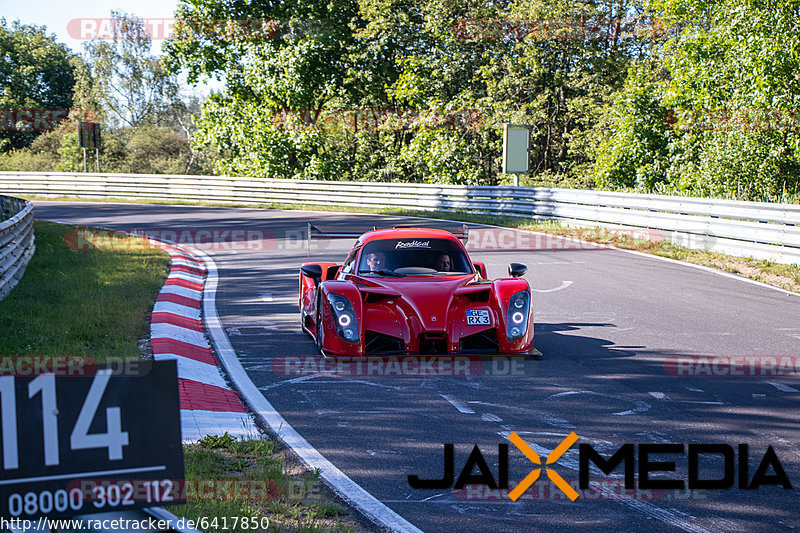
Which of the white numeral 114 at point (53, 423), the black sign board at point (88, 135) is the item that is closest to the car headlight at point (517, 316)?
the white numeral 114 at point (53, 423)

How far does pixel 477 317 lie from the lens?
6961 millimetres

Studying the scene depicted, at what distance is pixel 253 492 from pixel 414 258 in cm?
425

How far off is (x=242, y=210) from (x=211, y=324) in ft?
62.1

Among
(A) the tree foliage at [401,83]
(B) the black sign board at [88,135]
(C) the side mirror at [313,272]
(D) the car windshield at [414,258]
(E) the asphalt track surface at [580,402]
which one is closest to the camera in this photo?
(E) the asphalt track surface at [580,402]

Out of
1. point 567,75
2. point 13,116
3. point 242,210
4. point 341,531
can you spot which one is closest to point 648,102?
point 567,75

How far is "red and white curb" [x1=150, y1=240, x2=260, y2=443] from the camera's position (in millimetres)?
5379

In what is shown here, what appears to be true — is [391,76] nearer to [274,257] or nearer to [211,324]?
[274,257]

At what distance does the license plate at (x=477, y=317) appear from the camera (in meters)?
6.94

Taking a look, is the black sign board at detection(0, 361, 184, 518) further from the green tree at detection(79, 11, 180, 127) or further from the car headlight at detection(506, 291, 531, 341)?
the green tree at detection(79, 11, 180, 127)

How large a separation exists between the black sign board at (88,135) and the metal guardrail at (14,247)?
70.8 ft
